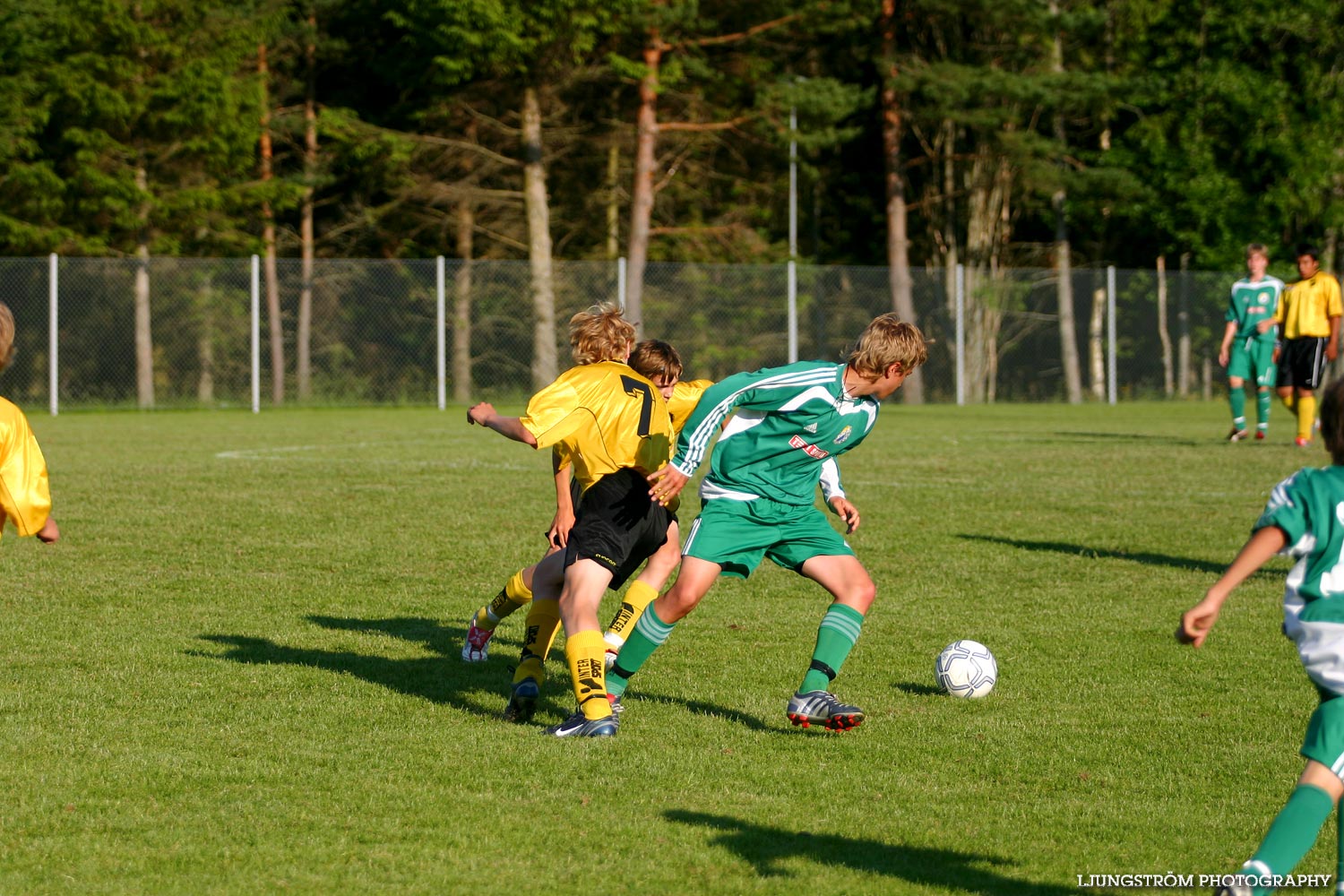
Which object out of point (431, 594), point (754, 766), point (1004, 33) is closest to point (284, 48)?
point (1004, 33)

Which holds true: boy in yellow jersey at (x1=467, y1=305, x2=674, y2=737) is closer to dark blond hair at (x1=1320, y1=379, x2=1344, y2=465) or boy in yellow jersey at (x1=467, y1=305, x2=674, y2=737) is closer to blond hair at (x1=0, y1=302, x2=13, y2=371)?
blond hair at (x1=0, y1=302, x2=13, y2=371)

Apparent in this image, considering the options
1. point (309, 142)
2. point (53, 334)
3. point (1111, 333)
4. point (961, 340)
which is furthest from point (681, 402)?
point (309, 142)

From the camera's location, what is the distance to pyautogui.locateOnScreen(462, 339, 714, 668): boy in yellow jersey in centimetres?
587

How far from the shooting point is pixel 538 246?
32.9m

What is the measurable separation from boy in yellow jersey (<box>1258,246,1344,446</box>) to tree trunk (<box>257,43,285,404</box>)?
58.5ft

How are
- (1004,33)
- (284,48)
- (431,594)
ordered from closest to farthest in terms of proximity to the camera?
(431,594) < (284,48) < (1004,33)

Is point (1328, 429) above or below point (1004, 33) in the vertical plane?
below

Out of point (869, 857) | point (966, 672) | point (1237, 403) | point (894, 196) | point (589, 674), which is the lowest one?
point (869, 857)

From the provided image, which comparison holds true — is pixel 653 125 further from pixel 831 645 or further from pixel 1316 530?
pixel 1316 530

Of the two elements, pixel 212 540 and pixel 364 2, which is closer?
pixel 212 540

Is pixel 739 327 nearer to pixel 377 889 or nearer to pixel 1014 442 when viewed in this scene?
pixel 1014 442

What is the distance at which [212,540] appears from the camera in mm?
10320

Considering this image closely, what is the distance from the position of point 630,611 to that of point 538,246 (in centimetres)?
2724

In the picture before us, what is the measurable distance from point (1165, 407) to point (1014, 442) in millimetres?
13144
